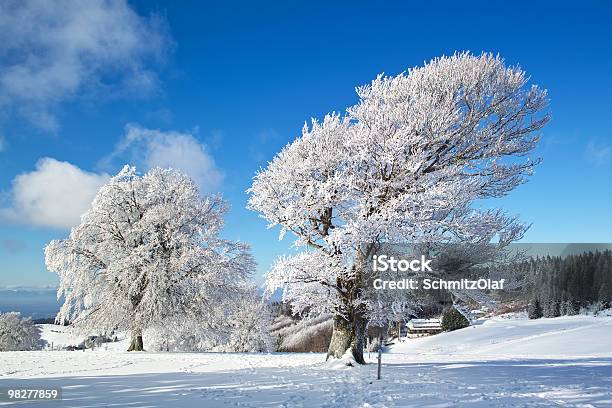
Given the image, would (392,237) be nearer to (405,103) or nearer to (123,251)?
(405,103)

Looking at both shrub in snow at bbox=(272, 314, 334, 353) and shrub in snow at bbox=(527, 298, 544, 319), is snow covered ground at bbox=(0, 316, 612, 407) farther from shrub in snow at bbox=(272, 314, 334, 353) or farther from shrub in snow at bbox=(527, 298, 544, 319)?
shrub in snow at bbox=(527, 298, 544, 319)

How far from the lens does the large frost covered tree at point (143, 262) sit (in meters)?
23.0

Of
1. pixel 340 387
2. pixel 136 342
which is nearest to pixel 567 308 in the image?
pixel 136 342

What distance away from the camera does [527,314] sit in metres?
79.3

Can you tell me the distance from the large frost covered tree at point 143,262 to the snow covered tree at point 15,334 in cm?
3212

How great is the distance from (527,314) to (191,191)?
74.9m

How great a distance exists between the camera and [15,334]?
49.5 m

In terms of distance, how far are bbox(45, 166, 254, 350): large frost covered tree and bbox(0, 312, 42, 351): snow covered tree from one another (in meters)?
32.1

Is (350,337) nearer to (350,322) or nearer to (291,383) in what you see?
(350,322)

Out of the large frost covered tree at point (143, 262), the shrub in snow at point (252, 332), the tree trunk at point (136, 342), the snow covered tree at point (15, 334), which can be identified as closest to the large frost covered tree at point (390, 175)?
the large frost covered tree at point (143, 262)

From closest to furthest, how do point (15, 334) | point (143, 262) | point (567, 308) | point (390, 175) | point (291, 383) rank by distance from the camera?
point (291, 383), point (390, 175), point (143, 262), point (15, 334), point (567, 308)

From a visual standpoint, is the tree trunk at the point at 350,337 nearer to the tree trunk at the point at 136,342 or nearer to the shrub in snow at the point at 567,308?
the tree trunk at the point at 136,342

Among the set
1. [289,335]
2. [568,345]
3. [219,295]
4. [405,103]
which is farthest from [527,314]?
[405,103]

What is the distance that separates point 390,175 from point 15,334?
52361 mm
